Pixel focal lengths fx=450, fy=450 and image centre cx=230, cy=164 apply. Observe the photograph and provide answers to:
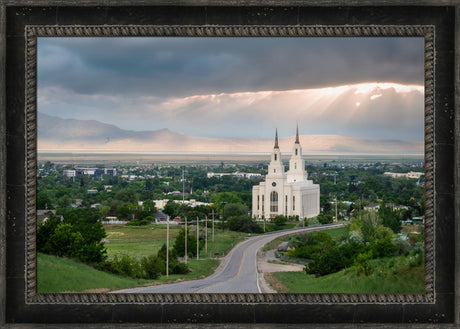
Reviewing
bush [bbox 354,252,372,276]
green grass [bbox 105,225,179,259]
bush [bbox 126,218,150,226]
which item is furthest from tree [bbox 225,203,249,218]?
bush [bbox 354,252,372,276]

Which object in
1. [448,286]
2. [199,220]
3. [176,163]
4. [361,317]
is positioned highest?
[176,163]

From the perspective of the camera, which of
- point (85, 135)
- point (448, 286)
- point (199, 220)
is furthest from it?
point (199, 220)

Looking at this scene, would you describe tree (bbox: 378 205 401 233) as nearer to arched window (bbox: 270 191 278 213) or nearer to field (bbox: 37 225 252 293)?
arched window (bbox: 270 191 278 213)

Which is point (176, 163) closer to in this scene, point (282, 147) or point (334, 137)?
point (282, 147)

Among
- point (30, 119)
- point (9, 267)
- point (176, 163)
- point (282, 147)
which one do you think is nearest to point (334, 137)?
point (282, 147)

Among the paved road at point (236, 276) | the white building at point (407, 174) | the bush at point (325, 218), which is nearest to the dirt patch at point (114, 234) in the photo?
the paved road at point (236, 276)

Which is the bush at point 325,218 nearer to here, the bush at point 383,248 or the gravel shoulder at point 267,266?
the bush at point 383,248

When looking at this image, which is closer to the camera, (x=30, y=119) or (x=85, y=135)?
(x=30, y=119)
